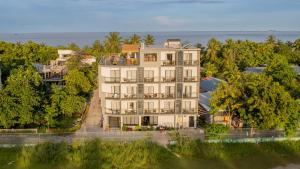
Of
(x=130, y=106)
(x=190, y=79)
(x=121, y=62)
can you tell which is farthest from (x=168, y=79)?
(x=121, y=62)

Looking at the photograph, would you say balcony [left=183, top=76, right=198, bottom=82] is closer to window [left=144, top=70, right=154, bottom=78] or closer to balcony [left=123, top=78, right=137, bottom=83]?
window [left=144, top=70, right=154, bottom=78]

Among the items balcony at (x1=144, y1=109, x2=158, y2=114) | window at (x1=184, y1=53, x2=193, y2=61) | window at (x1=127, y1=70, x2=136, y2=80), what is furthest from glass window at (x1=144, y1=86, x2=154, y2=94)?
window at (x1=184, y1=53, x2=193, y2=61)

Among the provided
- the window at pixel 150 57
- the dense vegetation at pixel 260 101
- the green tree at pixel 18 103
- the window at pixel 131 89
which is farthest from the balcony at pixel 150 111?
the green tree at pixel 18 103

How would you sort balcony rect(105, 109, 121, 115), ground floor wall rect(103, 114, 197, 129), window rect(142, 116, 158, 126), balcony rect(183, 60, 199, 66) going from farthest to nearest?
1. window rect(142, 116, 158, 126)
2. ground floor wall rect(103, 114, 197, 129)
3. balcony rect(105, 109, 121, 115)
4. balcony rect(183, 60, 199, 66)

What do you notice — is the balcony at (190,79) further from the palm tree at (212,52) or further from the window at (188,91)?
the palm tree at (212,52)

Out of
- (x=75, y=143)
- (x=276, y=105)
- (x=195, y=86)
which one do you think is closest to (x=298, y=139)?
(x=276, y=105)

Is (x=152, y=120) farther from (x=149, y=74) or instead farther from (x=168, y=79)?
(x=149, y=74)

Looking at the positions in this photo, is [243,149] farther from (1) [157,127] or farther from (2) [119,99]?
(2) [119,99]
